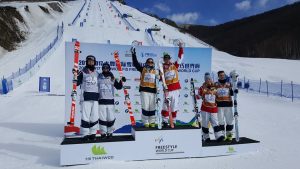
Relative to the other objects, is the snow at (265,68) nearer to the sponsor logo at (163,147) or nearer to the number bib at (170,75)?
the number bib at (170,75)

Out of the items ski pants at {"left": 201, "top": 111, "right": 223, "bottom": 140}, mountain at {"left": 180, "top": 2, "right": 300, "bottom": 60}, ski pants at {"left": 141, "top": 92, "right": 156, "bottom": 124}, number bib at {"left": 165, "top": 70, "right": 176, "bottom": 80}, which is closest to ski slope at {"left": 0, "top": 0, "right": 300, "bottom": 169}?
ski pants at {"left": 201, "top": 111, "right": 223, "bottom": 140}

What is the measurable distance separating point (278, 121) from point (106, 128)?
8226mm

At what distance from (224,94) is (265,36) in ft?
388

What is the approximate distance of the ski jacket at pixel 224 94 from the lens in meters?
9.01

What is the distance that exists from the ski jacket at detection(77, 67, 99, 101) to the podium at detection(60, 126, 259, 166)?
1007 mm

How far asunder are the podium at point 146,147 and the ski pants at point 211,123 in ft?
1.37

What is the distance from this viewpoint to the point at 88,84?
26.9ft

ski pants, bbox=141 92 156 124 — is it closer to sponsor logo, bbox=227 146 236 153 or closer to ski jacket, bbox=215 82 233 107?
ski jacket, bbox=215 82 233 107

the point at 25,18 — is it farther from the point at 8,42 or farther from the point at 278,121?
the point at 278,121

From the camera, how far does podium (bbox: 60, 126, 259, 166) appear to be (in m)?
7.39

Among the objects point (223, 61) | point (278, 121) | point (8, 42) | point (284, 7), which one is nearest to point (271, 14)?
point (284, 7)

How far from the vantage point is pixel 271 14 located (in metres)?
150

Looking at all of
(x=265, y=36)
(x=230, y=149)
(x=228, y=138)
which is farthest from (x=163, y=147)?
(x=265, y=36)

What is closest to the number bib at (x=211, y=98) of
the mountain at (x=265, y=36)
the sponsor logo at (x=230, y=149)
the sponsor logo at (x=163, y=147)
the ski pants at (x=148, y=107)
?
the sponsor logo at (x=230, y=149)
